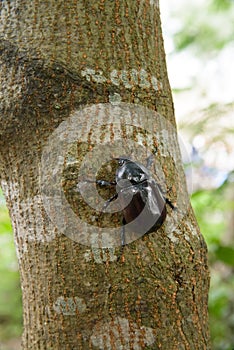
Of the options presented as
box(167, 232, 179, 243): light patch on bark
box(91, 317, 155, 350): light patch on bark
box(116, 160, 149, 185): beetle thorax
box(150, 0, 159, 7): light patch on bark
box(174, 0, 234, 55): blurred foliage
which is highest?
box(174, 0, 234, 55): blurred foliage

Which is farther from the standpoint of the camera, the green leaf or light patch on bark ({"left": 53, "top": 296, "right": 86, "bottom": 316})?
the green leaf

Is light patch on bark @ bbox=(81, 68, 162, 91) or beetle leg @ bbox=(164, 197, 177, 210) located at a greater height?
light patch on bark @ bbox=(81, 68, 162, 91)

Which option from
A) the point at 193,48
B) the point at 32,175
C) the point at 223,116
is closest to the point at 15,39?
the point at 32,175

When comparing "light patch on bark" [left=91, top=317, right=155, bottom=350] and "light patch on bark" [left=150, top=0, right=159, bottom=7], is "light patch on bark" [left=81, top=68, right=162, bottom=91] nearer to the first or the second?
"light patch on bark" [left=150, top=0, right=159, bottom=7]

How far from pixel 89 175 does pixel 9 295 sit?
4703 millimetres

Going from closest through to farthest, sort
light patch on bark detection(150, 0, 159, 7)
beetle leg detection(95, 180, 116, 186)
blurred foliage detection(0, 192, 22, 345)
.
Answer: beetle leg detection(95, 180, 116, 186) → light patch on bark detection(150, 0, 159, 7) → blurred foliage detection(0, 192, 22, 345)

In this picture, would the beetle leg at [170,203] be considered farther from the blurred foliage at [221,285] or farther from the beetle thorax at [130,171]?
the blurred foliage at [221,285]

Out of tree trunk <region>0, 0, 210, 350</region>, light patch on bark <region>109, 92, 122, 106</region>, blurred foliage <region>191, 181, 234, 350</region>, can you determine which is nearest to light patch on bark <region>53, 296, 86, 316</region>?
tree trunk <region>0, 0, 210, 350</region>

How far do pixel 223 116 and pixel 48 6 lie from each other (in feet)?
7.05

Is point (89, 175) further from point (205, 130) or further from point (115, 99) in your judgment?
point (205, 130)

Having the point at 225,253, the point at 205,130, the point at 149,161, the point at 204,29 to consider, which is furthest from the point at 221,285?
the point at 149,161

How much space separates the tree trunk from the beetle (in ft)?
0.07

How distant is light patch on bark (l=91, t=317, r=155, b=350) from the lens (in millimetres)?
1193

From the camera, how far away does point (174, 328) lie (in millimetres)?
1243
